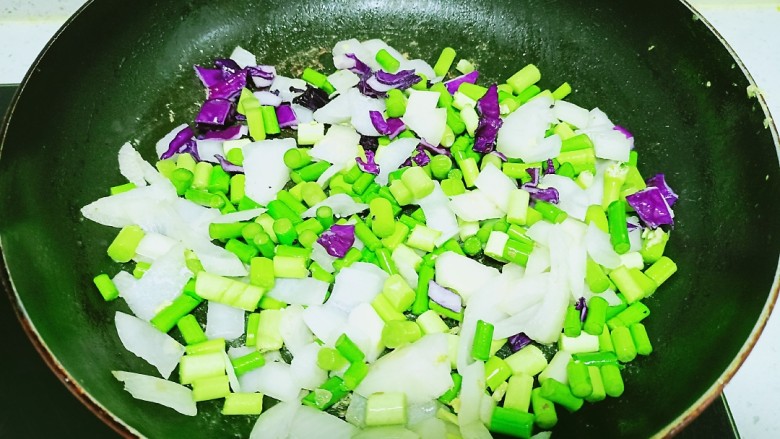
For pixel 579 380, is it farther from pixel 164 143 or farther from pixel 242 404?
pixel 164 143

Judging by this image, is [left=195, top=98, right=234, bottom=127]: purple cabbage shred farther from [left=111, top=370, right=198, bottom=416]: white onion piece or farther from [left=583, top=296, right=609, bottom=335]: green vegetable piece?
[left=583, top=296, right=609, bottom=335]: green vegetable piece

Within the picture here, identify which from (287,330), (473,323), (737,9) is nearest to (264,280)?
(287,330)

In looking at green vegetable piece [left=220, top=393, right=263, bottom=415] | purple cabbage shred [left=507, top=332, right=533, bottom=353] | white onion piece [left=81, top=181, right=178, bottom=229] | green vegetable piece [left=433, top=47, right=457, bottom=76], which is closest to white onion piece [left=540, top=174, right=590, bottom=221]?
purple cabbage shred [left=507, top=332, right=533, bottom=353]

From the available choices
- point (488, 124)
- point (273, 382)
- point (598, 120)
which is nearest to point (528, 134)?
point (488, 124)

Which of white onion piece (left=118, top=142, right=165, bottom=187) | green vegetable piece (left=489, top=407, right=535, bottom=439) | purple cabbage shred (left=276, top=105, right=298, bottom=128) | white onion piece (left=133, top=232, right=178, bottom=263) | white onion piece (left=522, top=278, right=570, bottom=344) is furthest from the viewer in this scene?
purple cabbage shred (left=276, top=105, right=298, bottom=128)

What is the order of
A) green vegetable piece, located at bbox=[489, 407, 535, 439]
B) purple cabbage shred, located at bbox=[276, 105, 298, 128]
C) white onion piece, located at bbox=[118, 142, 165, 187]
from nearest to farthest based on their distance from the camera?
green vegetable piece, located at bbox=[489, 407, 535, 439] → white onion piece, located at bbox=[118, 142, 165, 187] → purple cabbage shred, located at bbox=[276, 105, 298, 128]

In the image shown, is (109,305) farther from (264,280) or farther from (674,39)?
(674,39)
